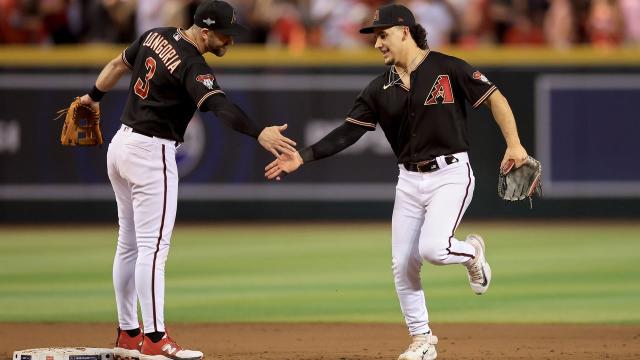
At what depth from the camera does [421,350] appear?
7043 millimetres

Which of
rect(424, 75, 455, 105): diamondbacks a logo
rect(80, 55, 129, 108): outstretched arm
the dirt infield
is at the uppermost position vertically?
rect(80, 55, 129, 108): outstretched arm

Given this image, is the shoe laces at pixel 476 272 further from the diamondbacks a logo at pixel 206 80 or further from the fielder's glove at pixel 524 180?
the diamondbacks a logo at pixel 206 80

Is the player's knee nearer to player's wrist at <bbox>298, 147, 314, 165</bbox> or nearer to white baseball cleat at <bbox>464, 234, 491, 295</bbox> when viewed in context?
white baseball cleat at <bbox>464, 234, 491, 295</bbox>

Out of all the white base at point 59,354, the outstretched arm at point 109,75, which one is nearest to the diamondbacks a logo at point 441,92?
the outstretched arm at point 109,75

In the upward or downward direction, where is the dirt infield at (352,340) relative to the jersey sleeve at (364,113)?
downward

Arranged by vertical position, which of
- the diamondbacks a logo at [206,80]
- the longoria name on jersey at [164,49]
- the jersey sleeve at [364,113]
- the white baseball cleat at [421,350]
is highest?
the longoria name on jersey at [164,49]

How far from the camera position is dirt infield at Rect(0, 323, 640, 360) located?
7.53 meters

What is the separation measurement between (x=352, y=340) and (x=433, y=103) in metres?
1.94

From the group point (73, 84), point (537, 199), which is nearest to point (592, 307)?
point (537, 199)

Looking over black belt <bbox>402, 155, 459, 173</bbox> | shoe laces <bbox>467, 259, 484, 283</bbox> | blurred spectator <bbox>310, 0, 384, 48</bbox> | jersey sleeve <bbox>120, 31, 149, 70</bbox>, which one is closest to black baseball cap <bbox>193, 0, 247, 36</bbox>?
jersey sleeve <bbox>120, 31, 149, 70</bbox>

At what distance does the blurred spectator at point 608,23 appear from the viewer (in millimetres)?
16266

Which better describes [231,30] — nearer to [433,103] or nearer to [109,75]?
[109,75]

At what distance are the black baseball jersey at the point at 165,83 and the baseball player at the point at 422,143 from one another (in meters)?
0.63

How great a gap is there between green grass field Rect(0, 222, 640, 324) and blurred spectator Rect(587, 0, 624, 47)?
2516mm
